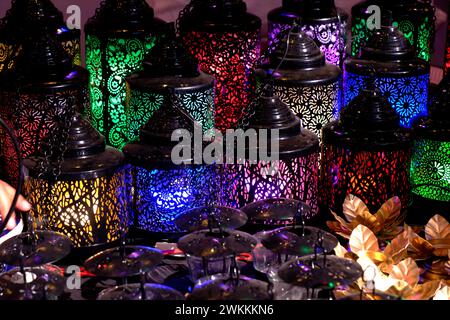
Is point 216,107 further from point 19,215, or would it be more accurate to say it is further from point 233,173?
point 19,215

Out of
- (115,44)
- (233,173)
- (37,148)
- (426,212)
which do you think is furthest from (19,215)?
(426,212)

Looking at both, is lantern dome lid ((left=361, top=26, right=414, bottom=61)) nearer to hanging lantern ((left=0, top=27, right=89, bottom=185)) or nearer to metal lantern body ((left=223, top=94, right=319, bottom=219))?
Answer: metal lantern body ((left=223, top=94, right=319, bottom=219))

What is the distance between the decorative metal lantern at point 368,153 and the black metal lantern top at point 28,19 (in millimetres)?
805

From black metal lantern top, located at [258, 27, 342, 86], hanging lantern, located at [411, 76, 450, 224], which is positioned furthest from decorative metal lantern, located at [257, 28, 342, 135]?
hanging lantern, located at [411, 76, 450, 224]

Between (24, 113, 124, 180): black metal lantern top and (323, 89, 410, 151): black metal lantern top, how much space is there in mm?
514

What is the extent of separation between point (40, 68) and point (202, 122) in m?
0.40

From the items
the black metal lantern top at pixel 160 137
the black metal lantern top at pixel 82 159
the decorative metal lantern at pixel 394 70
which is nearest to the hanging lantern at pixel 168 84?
the black metal lantern top at pixel 160 137

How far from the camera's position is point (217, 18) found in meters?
2.34

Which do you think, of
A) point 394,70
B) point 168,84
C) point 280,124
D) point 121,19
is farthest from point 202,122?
point 394,70

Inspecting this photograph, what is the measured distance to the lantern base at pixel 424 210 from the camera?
6.86ft

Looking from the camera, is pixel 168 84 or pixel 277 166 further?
pixel 168 84

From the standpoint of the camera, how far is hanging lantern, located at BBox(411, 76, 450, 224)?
6.79ft

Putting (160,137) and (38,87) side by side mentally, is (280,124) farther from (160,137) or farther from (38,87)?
(38,87)
